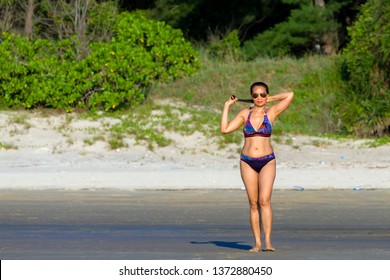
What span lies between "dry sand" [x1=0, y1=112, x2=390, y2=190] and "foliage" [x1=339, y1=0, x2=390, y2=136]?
1.37m

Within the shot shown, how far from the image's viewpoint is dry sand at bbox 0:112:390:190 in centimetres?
1675

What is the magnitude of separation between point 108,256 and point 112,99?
41.9 ft

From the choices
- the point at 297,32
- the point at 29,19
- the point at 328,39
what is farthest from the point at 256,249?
the point at 328,39

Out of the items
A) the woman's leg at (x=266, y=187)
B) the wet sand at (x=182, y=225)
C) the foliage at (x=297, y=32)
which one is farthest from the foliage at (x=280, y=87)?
the woman's leg at (x=266, y=187)

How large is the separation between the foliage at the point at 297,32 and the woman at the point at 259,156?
780 inches

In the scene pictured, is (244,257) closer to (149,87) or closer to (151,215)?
(151,215)

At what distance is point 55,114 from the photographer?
22281 mm

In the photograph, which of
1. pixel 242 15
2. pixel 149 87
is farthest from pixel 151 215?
pixel 242 15

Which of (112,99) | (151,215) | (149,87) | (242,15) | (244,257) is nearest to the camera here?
(244,257)

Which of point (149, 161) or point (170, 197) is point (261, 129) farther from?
point (149, 161)

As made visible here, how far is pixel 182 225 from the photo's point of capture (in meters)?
12.3

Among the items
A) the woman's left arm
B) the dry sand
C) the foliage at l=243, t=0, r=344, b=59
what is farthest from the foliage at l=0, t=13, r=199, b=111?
the woman's left arm

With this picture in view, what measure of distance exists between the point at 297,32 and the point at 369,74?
23.4ft

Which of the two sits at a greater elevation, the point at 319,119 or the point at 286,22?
the point at 286,22
